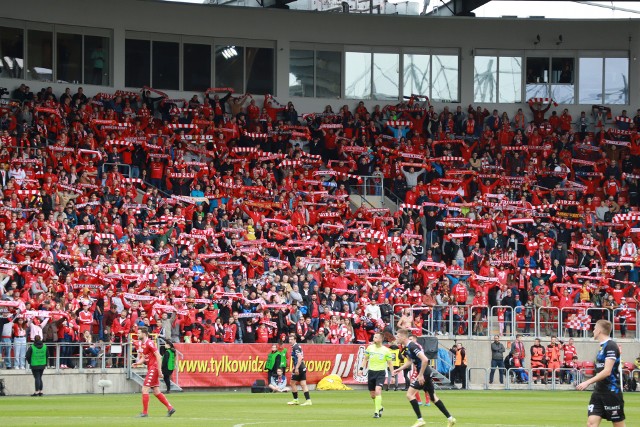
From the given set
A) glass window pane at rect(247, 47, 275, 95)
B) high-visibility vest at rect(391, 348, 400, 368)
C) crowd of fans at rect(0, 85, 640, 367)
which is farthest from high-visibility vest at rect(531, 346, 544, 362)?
glass window pane at rect(247, 47, 275, 95)

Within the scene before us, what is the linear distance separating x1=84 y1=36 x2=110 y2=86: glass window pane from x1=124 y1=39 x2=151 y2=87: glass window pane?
94 cm

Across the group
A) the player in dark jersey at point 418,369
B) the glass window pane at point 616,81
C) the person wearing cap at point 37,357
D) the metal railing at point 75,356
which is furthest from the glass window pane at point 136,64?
the player in dark jersey at point 418,369

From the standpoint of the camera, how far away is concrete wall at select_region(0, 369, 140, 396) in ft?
108

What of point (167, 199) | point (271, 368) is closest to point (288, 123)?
point (167, 199)

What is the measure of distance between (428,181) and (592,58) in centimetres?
1297

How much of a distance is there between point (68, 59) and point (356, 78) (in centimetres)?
1380

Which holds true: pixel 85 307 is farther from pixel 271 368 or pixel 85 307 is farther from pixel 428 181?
pixel 428 181

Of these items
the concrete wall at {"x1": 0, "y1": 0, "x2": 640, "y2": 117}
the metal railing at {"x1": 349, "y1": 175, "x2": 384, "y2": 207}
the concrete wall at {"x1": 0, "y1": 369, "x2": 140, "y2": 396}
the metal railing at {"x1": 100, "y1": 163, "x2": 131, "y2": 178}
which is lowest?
the concrete wall at {"x1": 0, "y1": 369, "x2": 140, "y2": 396}

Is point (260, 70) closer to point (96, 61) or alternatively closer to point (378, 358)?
point (96, 61)

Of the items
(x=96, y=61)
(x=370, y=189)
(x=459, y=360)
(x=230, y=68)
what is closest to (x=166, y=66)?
(x=230, y=68)

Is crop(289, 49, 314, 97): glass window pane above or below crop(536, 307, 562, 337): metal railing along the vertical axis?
above

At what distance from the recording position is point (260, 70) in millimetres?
54562

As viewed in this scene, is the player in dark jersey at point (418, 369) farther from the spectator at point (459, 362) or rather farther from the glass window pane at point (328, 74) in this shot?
the glass window pane at point (328, 74)

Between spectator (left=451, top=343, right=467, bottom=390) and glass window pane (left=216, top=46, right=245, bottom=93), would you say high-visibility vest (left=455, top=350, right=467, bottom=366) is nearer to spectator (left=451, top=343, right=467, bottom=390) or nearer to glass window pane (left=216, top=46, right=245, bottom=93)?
spectator (left=451, top=343, right=467, bottom=390)
